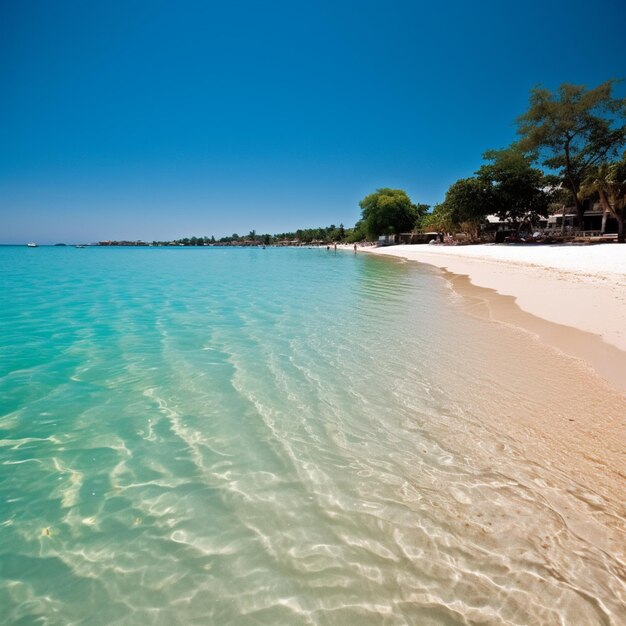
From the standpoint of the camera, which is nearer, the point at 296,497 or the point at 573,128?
the point at 296,497

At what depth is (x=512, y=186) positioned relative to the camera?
151ft

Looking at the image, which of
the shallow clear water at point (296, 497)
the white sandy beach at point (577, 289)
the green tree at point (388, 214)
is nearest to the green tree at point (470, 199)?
the white sandy beach at point (577, 289)

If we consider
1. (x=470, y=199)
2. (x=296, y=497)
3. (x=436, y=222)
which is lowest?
(x=296, y=497)

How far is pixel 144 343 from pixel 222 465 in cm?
523

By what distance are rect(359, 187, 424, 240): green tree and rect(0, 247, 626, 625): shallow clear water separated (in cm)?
7939

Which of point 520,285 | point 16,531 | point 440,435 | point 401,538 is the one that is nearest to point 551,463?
point 440,435

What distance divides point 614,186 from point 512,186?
1614cm

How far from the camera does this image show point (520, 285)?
15.9 metres

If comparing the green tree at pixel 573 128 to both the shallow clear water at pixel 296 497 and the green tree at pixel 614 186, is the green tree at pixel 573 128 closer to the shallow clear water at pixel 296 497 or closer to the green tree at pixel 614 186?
the green tree at pixel 614 186

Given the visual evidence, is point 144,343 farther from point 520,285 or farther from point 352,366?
point 520,285

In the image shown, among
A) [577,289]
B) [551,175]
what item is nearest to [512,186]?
[551,175]

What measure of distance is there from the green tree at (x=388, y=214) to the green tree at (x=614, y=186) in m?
49.5

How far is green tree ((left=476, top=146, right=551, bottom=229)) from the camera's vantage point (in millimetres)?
45688

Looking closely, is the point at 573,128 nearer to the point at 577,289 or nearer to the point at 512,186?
the point at 512,186
